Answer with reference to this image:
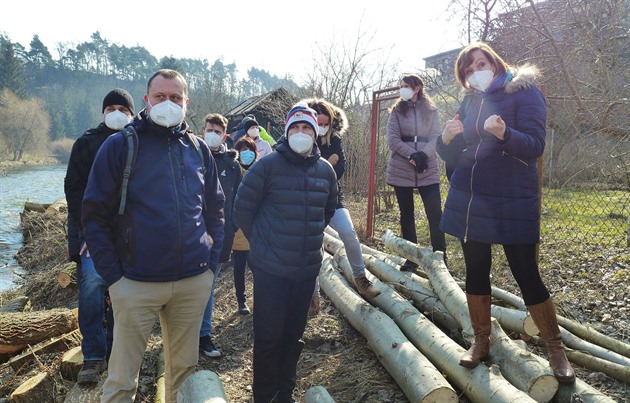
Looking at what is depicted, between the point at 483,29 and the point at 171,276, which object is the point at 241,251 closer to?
the point at 171,276

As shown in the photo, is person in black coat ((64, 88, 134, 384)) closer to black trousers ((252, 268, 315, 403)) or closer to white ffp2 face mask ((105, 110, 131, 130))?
white ffp2 face mask ((105, 110, 131, 130))

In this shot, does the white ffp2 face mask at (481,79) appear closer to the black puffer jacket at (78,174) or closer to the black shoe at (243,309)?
the black puffer jacket at (78,174)

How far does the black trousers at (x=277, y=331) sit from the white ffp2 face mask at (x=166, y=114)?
3.30 ft

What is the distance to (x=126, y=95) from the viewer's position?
3.46 meters

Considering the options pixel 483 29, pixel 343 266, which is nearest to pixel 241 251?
pixel 343 266

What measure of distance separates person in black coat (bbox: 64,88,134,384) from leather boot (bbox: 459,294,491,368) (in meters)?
2.57

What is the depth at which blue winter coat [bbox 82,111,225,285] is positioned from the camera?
223 centimetres

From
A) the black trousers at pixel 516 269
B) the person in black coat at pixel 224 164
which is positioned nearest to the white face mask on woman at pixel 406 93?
the person in black coat at pixel 224 164

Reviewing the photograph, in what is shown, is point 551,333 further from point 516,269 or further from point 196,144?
point 196,144

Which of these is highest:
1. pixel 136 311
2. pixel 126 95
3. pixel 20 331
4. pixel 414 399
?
pixel 126 95

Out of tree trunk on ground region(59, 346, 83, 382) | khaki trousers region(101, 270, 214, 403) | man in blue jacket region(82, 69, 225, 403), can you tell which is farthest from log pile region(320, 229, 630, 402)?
tree trunk on ground region(59, 346, 83, 382)

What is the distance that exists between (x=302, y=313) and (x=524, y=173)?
5.28 ft

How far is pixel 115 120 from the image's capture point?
3.28 m

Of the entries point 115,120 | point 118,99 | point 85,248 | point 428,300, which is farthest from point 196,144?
point 428,300
